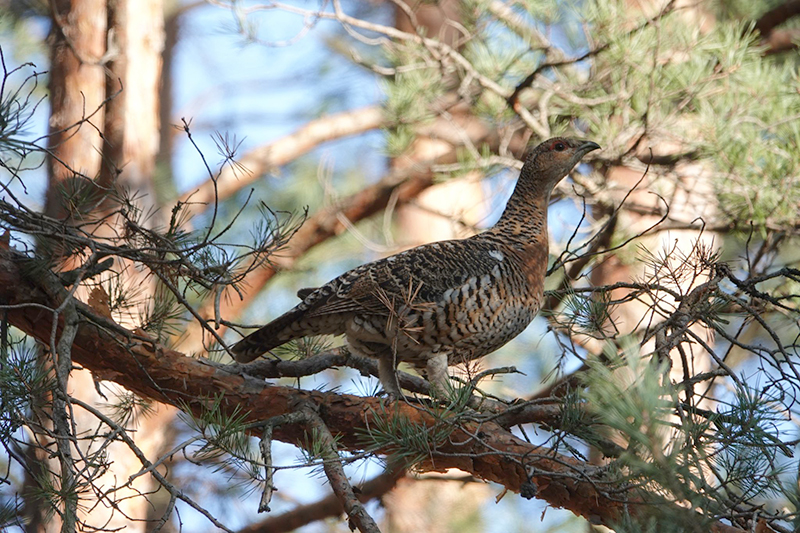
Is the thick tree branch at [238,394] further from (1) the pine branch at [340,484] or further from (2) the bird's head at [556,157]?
(2) the bird's head at [556,157]

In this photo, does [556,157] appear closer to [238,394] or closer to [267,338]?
[267,338]

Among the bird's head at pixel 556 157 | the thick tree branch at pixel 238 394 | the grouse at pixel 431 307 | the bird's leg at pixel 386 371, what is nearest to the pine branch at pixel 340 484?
the thick tree branch at pixel 238 394

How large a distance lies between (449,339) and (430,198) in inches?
222

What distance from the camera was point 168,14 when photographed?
11.6 meters

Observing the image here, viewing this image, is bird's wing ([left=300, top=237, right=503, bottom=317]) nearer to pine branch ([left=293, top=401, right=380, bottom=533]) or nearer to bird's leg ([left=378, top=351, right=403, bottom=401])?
bird's leg ([left=378, top=351, right=403, bottom=401])

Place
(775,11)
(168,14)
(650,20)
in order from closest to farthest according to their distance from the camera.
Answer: (650,20), (775,11), (168,14)

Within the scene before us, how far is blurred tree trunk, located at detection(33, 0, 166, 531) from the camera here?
5.24 m

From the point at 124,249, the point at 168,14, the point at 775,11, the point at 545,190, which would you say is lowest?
the point at 124,249

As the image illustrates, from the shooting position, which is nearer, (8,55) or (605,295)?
(605,295)

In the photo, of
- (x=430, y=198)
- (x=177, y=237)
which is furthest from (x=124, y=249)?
(x=430, y=198)

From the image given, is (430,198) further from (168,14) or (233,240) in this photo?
(168,14)

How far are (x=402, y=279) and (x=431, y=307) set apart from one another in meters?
0.27

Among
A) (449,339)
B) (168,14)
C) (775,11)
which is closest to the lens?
(449,339)

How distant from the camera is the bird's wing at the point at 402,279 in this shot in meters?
3.77
